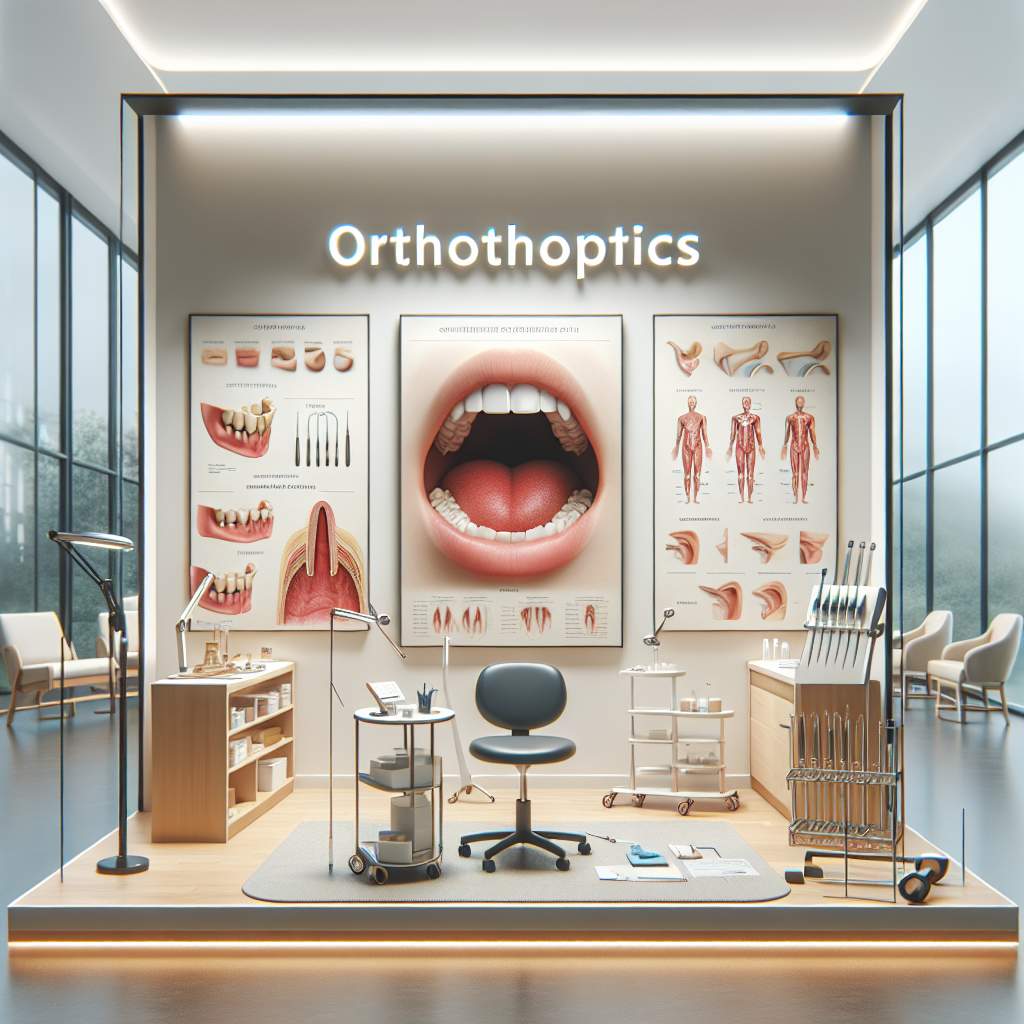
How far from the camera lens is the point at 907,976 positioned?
11.5 feet

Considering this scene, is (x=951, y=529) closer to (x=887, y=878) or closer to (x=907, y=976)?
(x=887, y=878)

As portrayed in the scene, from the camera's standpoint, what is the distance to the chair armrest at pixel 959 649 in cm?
1005

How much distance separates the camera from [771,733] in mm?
5617

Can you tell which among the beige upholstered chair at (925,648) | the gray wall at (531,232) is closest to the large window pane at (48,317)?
the gray wall at (531,232)

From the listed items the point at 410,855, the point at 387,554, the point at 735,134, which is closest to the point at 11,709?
the point at 387,554

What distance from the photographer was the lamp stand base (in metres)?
4.37

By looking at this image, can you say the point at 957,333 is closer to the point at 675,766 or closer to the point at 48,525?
the point at 675,766

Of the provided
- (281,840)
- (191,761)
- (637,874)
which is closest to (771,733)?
(637,874)

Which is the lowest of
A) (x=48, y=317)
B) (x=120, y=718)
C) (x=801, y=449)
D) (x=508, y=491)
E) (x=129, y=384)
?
(x=120, y=718)

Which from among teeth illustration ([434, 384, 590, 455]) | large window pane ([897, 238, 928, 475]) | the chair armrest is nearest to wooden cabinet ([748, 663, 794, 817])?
teeth illustration ([434, 384, 590, 455])

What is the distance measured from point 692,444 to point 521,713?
81.4 inches

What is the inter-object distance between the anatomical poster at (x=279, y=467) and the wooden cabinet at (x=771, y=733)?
7.63 ft

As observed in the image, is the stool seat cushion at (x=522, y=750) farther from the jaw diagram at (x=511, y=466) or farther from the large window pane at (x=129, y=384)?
the large window pane at (x=129, y=384)

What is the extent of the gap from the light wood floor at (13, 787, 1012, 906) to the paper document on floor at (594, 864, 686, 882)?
48cm
